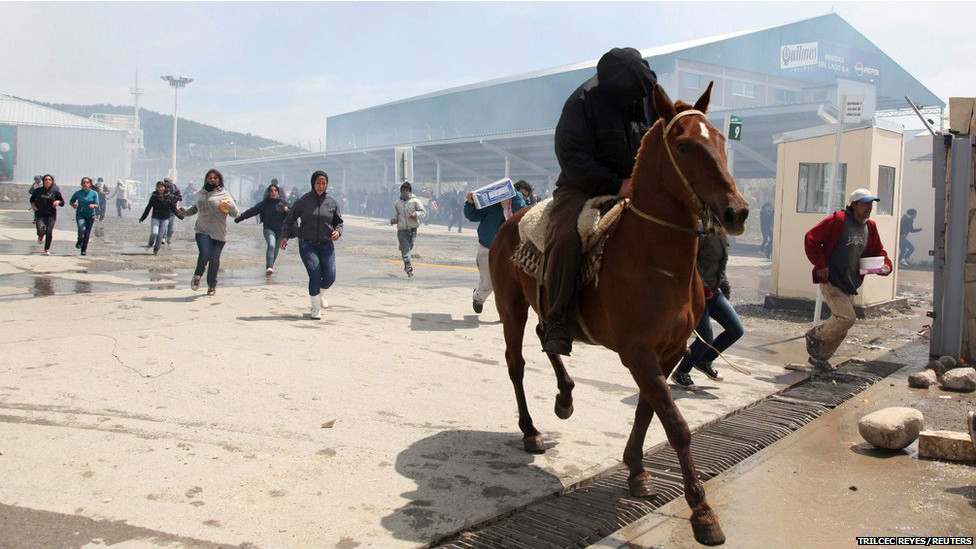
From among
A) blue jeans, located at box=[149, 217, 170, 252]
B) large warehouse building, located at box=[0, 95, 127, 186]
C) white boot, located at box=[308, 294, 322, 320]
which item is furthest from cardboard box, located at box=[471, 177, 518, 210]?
large warehouse building, located at box=[0, 95, 127, 186]

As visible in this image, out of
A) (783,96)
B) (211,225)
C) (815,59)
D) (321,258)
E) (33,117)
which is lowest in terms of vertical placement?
(321,258)

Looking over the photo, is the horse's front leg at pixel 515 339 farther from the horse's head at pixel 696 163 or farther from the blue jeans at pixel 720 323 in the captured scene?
the blue jeans at pixel 720 323

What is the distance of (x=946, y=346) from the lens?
8.79 metres

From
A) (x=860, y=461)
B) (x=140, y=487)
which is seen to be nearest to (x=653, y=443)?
(x=860, y=461)

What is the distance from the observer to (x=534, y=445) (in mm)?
5398

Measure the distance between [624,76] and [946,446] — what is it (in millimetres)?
3429

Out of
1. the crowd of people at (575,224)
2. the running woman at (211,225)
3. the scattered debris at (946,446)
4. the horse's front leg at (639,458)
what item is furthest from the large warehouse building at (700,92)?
the horse's front leg at (639,458)

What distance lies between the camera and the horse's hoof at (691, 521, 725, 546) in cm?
397

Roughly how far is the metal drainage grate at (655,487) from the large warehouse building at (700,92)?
87.4 ft

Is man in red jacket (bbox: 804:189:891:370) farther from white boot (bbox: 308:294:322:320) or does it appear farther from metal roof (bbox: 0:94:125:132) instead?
metal roof (bbox: 0:94:125:132)

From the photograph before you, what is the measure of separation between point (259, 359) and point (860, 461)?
522 centimetres

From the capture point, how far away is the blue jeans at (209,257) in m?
11.7

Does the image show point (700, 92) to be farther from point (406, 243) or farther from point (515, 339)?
point (515, 339)

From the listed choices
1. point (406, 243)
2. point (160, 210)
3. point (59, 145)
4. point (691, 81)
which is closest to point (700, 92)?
point (691, 81)
